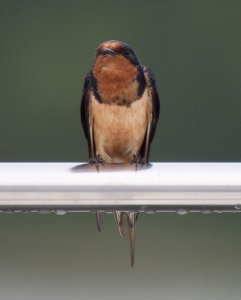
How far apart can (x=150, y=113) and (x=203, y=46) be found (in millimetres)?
330

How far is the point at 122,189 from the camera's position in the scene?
1.22 metres

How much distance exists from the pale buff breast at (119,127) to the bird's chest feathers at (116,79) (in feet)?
0.06

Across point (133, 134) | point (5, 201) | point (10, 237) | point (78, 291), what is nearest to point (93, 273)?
point (78, 291)

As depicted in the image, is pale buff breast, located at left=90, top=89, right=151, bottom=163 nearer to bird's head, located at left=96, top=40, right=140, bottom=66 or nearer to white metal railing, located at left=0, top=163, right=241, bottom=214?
bird's head, located at left=96, top=40, right=140, bottom=66

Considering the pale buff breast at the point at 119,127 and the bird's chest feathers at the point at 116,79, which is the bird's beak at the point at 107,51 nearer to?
the bird's chest feathers at the point at 116,79

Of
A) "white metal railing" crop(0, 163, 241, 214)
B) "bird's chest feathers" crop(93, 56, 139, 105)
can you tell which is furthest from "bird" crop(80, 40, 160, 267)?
"white metal railing" crop(0, 163, 241, 214)

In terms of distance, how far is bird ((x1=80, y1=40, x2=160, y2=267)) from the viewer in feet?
6.16

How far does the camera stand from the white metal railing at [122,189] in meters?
1.21

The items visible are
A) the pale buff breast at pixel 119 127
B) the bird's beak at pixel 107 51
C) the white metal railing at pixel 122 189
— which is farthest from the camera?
the pale buff breast at pixel 119 127

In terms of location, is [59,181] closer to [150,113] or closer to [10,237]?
[150,113]

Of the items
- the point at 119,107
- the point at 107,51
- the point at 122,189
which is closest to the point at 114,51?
the point at 107,51

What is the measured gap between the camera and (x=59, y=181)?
1.22m

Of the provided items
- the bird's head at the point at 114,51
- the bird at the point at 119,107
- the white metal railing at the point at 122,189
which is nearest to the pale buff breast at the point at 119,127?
the bird at the point at 119,107

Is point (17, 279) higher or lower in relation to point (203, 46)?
lower
